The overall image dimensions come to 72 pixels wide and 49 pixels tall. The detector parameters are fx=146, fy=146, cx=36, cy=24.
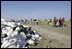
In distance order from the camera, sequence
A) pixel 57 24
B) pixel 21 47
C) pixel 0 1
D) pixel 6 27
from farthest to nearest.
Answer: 1. pixel 57 24
2. pixel 0 1
3. pixel 6 27
4. pixel 21 47

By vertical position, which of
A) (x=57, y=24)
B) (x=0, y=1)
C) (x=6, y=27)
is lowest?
(x=57, y=24)

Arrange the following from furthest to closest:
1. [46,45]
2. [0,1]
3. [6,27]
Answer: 1. [0,1]
2. [6,27]
3. [46,45]

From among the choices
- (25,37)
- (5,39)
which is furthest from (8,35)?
(25,37)

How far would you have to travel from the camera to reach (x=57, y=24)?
72.5 ft

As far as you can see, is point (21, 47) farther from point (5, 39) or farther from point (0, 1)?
point (0, 1)

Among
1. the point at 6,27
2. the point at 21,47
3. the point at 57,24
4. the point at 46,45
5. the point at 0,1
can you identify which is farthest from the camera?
the point at 57,24

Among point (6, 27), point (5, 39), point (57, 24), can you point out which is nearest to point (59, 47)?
point (5, 39)

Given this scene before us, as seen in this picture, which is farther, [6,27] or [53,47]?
[6,27]

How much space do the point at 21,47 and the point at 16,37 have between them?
1.02 meters

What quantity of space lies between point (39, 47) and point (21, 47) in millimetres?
1173

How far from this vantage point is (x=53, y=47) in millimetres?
9391

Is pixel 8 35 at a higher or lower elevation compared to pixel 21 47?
higher

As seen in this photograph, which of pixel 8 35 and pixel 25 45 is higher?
pixel 8 35

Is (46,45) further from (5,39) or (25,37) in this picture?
(5,39)
